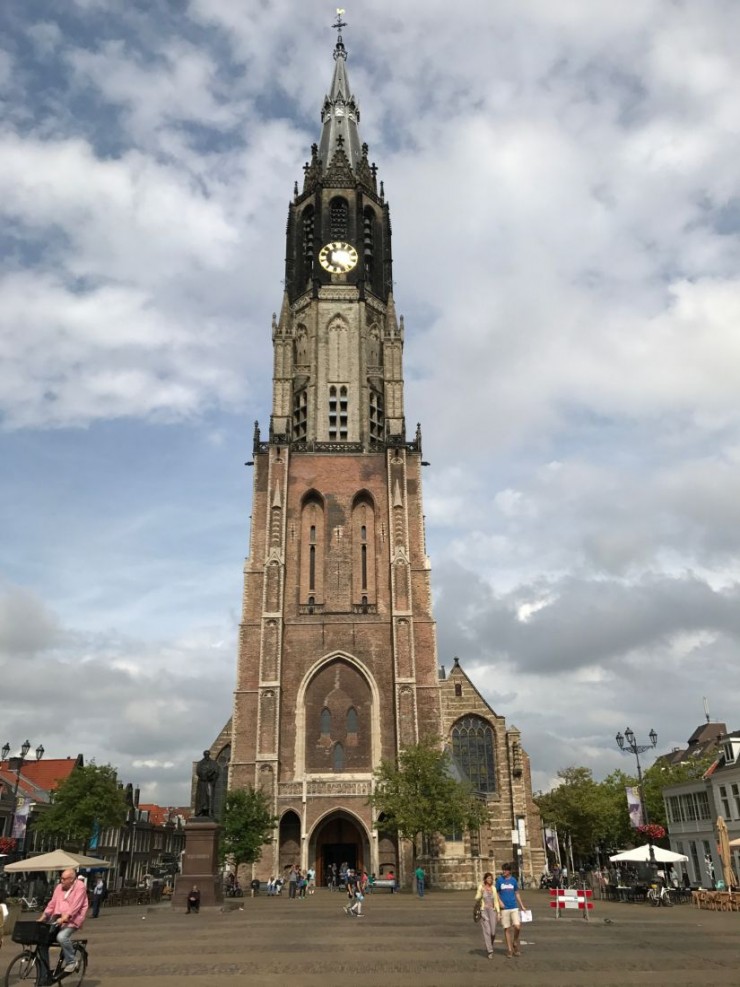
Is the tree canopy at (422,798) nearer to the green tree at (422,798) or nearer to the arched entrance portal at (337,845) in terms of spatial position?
the green tree at (422,798)

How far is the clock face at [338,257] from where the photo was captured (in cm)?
6250

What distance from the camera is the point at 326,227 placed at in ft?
210

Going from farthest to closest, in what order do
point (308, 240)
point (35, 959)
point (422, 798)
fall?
point (308, 240)
point (422, 798)
point (35, 959)

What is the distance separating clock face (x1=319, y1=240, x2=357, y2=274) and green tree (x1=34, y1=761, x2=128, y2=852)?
4026cm

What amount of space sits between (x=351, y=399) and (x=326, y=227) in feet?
54.1

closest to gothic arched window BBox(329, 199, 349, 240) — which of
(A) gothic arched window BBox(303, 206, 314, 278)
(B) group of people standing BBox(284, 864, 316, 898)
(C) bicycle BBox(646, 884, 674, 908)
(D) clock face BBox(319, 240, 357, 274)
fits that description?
(D) clock face BBox(319, 240, 357, 274)

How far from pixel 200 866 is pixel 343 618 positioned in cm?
2468

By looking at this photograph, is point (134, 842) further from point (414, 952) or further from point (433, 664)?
point (414, 952)

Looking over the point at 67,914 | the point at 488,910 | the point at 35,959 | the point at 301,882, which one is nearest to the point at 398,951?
the point at 488,910

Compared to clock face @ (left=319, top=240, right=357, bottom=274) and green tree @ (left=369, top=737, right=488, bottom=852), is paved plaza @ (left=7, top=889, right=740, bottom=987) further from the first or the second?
clock face @ (left=319, top=240, right=357, bottom=274)

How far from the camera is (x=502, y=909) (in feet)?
46.6

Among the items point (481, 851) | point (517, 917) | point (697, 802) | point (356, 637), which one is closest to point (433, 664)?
point (356, 637)

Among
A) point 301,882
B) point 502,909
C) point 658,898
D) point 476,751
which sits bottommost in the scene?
point 658,898

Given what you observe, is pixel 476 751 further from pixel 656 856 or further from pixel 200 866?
pixel 200 866
